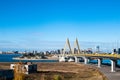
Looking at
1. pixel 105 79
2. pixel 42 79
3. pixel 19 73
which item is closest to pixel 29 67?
pixel 42 79

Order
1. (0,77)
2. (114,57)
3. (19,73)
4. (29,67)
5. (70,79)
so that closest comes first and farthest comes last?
1. (19,73)
2. (0,77)
3. (70,79)
4. (29,67)
5. (114,57)

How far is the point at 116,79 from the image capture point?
246 feet

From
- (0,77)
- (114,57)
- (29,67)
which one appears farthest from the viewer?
(114,57)

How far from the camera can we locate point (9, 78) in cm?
7650

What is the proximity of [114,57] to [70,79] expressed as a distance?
102ft

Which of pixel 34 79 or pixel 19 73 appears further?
pixel 34 79

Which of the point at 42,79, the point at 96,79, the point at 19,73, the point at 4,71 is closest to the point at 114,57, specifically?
the point at 96,79

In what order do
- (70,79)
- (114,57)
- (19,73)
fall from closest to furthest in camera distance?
1. (19,73)
2. (70,79)
3. (114,57)

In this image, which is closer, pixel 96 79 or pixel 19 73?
pixel 19 73

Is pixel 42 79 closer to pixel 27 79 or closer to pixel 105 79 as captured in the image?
pixel 27 79

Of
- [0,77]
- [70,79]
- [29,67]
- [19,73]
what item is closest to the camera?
[19,73]

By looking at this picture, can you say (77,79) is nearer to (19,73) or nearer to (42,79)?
(42,79)

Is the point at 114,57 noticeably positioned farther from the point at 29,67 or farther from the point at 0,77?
the point at 0,77

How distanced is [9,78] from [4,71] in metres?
2.13
